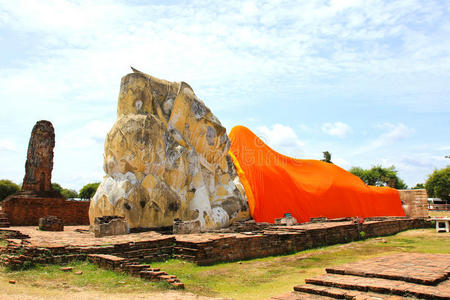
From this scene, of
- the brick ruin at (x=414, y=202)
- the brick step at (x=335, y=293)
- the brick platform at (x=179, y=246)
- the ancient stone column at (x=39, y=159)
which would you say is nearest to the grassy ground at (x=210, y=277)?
the brick platform at (x=179, y=246)

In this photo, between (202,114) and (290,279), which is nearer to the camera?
(290,279)

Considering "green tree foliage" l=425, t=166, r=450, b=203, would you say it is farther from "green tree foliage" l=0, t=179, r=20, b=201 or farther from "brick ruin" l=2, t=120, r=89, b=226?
"green tree foliage" l=0, t=179, r=20, b=201

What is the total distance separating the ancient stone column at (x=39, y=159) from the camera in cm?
1669

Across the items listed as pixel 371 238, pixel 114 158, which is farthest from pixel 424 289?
pixel 114 158

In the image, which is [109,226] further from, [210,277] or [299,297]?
[299,297]

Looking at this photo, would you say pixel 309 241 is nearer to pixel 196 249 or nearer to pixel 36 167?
pixel 196 249

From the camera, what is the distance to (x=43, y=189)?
16938 mm

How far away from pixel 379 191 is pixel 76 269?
61.7ft

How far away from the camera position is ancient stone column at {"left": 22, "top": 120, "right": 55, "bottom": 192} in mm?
16688

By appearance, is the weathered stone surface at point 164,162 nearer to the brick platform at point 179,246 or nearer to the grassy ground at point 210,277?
the brick platform at point 179,246

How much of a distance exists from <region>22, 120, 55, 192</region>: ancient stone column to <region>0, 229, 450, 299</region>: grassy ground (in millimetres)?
12484

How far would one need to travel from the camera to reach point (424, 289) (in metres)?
3.69

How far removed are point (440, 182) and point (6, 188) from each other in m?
41.3

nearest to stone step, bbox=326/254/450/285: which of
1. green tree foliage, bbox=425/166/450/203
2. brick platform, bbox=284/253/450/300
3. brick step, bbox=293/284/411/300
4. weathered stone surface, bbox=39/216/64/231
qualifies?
brick platform, bbox=284/253/450/300
